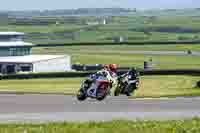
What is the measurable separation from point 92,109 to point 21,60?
199 ft

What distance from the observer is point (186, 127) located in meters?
14.0

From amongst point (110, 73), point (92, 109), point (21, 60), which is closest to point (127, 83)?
point (110, 73)

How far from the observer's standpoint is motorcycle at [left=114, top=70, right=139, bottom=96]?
77.8 feet

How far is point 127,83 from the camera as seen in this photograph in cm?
2420

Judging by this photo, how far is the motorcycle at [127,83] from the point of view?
2371cm

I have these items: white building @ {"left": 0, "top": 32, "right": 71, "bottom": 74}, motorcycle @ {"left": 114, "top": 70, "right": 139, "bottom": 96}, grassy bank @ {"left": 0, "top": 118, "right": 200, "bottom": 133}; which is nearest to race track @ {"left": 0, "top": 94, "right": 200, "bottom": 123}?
motorcycle @ {"left": 114, "top": 70, "right": 139, "bottom": 96}

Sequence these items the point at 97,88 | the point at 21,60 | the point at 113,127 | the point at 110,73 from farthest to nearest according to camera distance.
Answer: the point at 21,60 < the point at 110,73 < the point at 97,88 < the point at 113,127

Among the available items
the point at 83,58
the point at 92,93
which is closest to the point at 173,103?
the point at 92,93

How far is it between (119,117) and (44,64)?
63.0 meters

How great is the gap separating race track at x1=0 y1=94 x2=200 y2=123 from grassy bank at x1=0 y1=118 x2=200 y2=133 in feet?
5.78

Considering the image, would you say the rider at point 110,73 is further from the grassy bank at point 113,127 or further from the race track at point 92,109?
the grassy bank at point 113,127

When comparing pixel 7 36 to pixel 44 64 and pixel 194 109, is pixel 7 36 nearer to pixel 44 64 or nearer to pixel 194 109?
pixel 44 64

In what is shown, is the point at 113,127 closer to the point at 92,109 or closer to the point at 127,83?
the point at 92,109

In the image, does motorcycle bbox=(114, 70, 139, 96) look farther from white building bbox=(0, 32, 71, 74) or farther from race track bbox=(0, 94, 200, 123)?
white building bbox=(0, 32, 71, 74)
